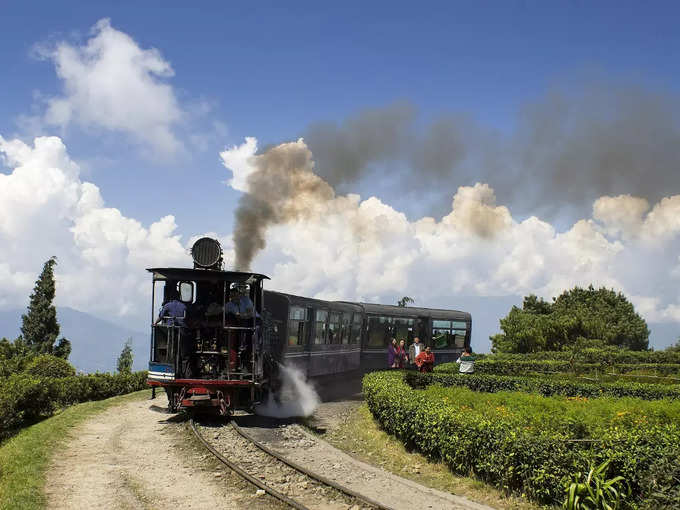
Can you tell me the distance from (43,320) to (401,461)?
41.9 m

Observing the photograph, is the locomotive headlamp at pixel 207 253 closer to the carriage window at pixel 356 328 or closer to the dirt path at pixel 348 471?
the dirt path at pixel 348 471

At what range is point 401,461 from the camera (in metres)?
13.4

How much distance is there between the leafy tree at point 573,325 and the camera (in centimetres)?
5828

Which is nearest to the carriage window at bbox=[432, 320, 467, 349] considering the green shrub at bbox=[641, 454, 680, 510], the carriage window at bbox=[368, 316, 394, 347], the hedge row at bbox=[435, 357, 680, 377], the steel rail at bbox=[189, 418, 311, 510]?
the hedge row at bbox=[435, 357, 680, 377]

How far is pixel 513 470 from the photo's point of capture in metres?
10.2

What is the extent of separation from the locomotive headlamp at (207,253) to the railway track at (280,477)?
479 centimetres

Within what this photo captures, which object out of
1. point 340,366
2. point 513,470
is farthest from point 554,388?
point 513,470

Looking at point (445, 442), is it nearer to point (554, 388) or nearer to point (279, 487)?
point (279, 487)

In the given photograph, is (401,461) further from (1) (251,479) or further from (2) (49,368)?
(2) (49,368)

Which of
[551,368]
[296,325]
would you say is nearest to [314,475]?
[296,325]

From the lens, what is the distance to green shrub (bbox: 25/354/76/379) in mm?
24922

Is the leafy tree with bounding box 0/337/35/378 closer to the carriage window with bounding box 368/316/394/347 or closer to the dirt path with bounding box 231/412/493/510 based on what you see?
the dirt path with bounding box 231/412/493/510

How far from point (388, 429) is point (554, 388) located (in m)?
9.13

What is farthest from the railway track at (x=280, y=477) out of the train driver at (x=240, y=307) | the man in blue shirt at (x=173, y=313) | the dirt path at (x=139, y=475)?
the train driver at (x=240, y=307)
